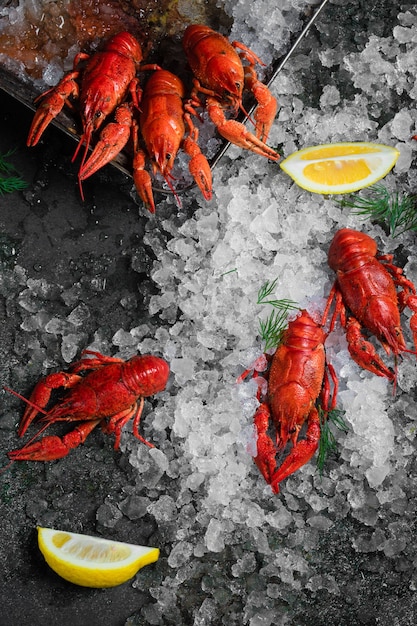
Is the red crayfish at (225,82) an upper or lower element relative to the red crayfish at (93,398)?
upper

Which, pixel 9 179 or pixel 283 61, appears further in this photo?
pixel 9 179

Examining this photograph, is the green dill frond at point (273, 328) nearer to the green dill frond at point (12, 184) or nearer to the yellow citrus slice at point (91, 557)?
the yellow citrus slice at point (91, 557)

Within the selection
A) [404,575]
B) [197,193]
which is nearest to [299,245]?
[197,193]

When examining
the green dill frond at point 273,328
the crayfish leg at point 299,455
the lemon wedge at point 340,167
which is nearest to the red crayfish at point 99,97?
the lemon wedge at point 340,167

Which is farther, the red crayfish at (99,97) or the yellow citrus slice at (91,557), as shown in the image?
the yellow citrus slice at (91,557)

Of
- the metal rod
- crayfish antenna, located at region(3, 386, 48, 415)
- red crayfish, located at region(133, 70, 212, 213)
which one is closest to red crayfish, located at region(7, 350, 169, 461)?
crayfish antenna, located at region(3, 386, 48, 415)

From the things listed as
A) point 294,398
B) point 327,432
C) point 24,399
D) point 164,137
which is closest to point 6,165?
point 164,137

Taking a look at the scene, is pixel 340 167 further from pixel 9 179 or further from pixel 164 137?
pixel 9 179
